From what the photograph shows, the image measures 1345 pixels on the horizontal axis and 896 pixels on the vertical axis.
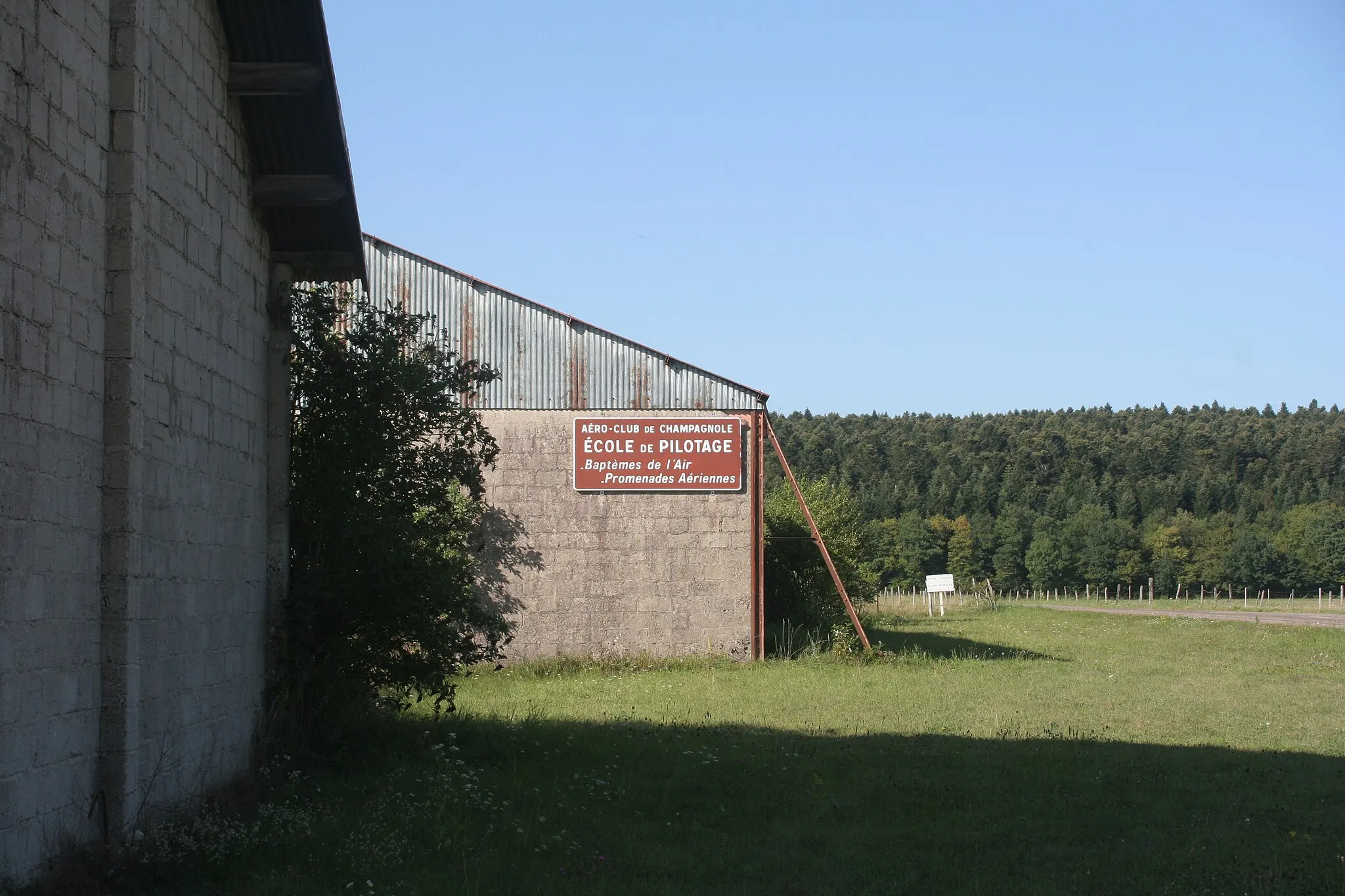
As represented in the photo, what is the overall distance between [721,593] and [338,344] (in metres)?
10.9

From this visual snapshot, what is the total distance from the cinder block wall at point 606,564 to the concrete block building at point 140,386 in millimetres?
10294

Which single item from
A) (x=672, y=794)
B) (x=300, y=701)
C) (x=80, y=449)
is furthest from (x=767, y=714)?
(x=80, y=449)

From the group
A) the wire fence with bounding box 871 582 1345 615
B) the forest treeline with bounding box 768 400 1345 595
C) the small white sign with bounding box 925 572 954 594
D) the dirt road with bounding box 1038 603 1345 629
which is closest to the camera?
the dirt road with bounding box 1038 603 1345 629

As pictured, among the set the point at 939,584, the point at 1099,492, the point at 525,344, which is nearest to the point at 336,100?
the point at 525,344

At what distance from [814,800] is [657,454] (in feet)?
37.3

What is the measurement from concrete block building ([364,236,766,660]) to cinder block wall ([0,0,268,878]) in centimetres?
1108

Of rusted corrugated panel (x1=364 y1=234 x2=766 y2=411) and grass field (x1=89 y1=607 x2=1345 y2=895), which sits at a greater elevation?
rusted corrugated panel (x1=364 y1=234 x2=766 y2=411)

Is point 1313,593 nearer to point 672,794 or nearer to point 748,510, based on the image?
point 748,510

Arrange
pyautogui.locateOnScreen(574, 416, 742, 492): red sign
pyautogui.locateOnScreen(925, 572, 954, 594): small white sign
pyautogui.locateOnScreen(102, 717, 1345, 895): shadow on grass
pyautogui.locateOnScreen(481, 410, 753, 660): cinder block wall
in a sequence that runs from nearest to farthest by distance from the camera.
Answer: pyautogui.locateOnScreen(102, 717, 1345, 895): shadow on grass
pyautogui.locateOnScreen(481, 410, 753, 660): cinder block wall
pyautogui.locateOnScreen(574, 416, 742, 492): red sign
pyautogui.locateOnScreen(925, 572, 954, 594): small white sign

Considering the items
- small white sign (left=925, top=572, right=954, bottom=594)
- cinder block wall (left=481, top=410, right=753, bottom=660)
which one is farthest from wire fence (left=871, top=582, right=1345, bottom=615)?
cinder block wall (left=481, top=410, right=753, bottom=660)

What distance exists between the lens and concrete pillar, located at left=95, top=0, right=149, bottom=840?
21.8ft

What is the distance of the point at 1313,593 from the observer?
90.8 metres

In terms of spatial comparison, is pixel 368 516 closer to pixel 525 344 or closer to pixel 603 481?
pixel 603 481

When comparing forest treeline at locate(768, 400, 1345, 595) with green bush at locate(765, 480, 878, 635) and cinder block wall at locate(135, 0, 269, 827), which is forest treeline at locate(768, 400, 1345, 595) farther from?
cinder block wall at locate(135, 0, 269, 827)
